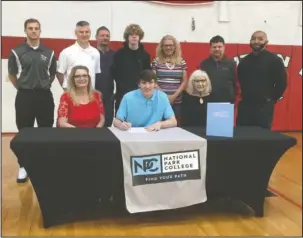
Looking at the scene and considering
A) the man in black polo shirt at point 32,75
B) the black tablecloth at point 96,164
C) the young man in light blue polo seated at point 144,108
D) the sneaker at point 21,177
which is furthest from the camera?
the sneaker at point 21,177

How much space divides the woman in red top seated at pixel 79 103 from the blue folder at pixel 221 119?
87cm

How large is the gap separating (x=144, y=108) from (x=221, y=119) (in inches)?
22.4

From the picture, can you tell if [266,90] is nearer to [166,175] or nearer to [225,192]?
[225,192]

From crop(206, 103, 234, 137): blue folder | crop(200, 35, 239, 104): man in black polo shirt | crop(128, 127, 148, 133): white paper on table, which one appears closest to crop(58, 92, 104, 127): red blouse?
crop(128, 127, 148, 133): white paper on table

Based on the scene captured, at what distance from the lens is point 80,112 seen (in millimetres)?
2906

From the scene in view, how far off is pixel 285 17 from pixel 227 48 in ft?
3.33

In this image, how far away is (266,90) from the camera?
128 inches

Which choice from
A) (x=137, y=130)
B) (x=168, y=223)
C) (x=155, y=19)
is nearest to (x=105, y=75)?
(x=137, y=130)

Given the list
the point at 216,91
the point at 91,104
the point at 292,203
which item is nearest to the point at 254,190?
the point at 292,203

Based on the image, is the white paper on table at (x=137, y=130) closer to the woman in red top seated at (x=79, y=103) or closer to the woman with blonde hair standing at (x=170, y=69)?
the woman in red top seated at (x=79, y=103)

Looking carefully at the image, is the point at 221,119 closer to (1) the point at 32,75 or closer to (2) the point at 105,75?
(2) the point at 105,75

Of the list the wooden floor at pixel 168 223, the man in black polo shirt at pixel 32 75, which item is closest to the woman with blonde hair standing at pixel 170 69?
the man in black polo shirt at pixel 32 75

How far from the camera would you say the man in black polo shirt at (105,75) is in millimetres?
3543

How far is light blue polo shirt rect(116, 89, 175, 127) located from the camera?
2.83 meters
